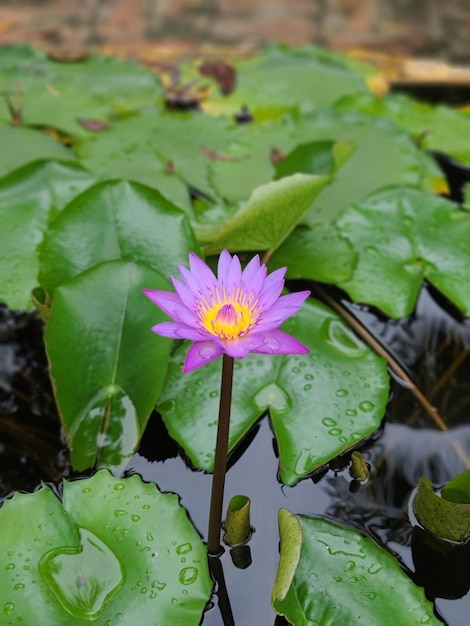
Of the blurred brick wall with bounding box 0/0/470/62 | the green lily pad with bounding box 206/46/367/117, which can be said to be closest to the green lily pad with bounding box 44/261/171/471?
the green lily pad with bounding box 206/46/367/117

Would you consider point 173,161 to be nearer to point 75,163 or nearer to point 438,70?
point 75,163

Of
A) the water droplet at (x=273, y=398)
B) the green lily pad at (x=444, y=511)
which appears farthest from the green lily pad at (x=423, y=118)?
the green lily pad at (x=444, y=511)

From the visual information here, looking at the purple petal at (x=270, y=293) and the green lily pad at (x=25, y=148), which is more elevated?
the purple petal at (x=270, y=293)

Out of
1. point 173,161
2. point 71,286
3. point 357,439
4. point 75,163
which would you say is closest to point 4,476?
point 71,286

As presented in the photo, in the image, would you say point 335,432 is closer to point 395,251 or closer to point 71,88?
point 395,251

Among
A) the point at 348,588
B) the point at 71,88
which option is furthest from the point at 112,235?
the point at 71,88

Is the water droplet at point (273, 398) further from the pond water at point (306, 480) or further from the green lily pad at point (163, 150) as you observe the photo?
the green lily pad at point (163, 150)
